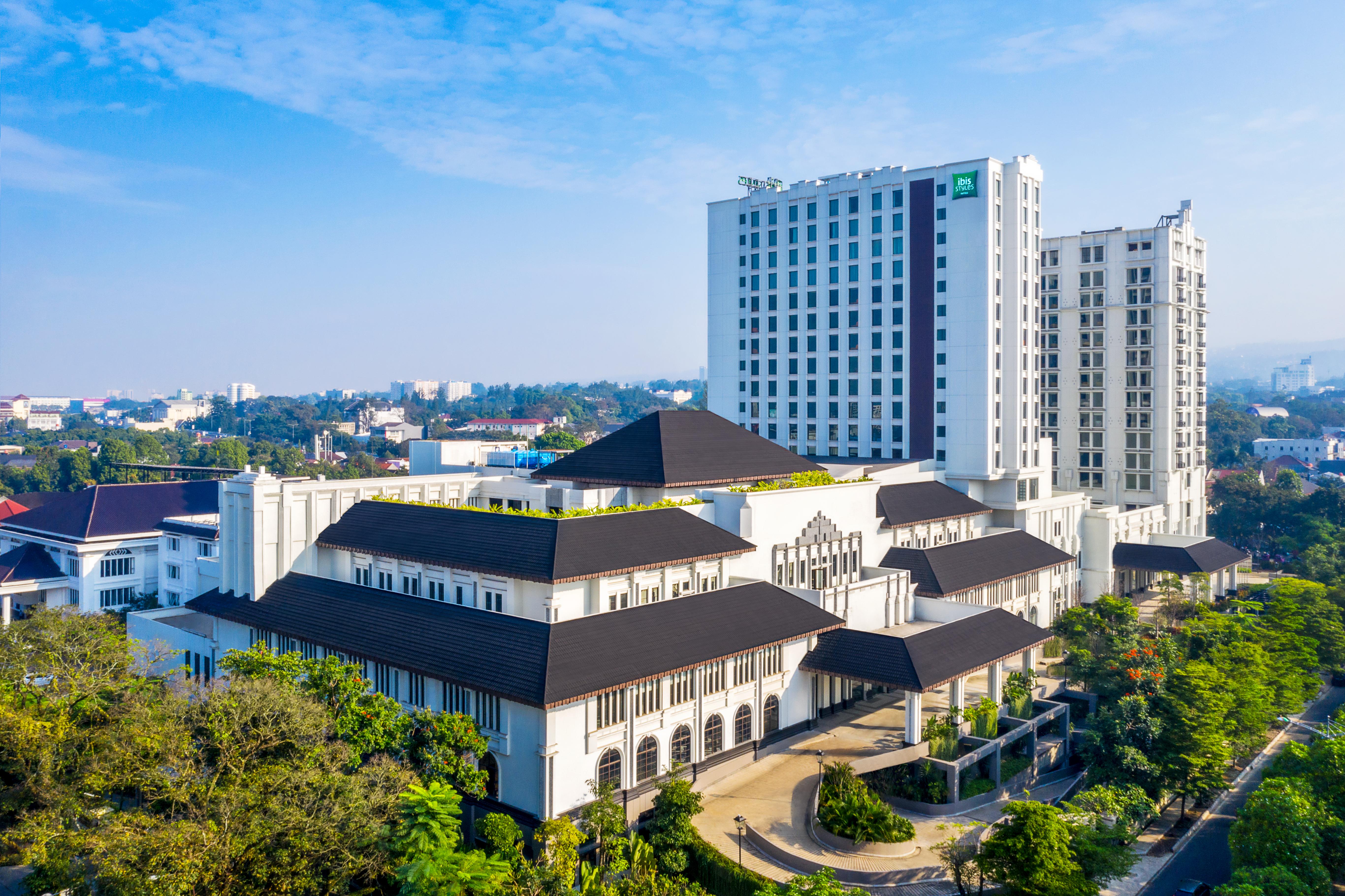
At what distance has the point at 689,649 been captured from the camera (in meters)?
40.5

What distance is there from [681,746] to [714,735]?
7.40ft

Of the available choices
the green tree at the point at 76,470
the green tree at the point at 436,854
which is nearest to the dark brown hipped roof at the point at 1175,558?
the green tree at the point at 436,854

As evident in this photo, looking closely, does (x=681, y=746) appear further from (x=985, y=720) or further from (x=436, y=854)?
(x=985, y=720)

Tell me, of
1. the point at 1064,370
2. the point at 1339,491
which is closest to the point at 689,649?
the point at 1064,370

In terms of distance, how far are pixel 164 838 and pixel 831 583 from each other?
120 ft

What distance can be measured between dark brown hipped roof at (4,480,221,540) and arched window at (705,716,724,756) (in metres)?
57.8

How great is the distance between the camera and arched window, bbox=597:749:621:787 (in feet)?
125

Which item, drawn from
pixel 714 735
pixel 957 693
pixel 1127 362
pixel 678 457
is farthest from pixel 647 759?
pixel 1127 362

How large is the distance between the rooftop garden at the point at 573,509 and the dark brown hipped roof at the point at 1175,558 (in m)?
50.6

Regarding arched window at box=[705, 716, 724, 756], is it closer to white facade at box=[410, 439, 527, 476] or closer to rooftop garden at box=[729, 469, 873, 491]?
rooftop garden at box=[729, 469, 873, 491]

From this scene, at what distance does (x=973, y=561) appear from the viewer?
203ft

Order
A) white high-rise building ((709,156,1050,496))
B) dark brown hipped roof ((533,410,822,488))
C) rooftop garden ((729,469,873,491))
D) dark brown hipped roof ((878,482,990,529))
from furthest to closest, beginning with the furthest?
white high-rise building ((709,156,1050,496)) → dark brown hipped roof ((878,482,990,529)) → dark brown hipped roof ((533,410,822,488)) → rooftop garden ((729,469,873,491))

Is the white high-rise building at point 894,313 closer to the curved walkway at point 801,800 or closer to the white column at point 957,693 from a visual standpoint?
the white column at point 957,693

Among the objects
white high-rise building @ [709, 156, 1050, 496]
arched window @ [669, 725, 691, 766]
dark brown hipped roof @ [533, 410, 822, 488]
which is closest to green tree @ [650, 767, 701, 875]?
arched window @ [669, 725, 691, 766]
